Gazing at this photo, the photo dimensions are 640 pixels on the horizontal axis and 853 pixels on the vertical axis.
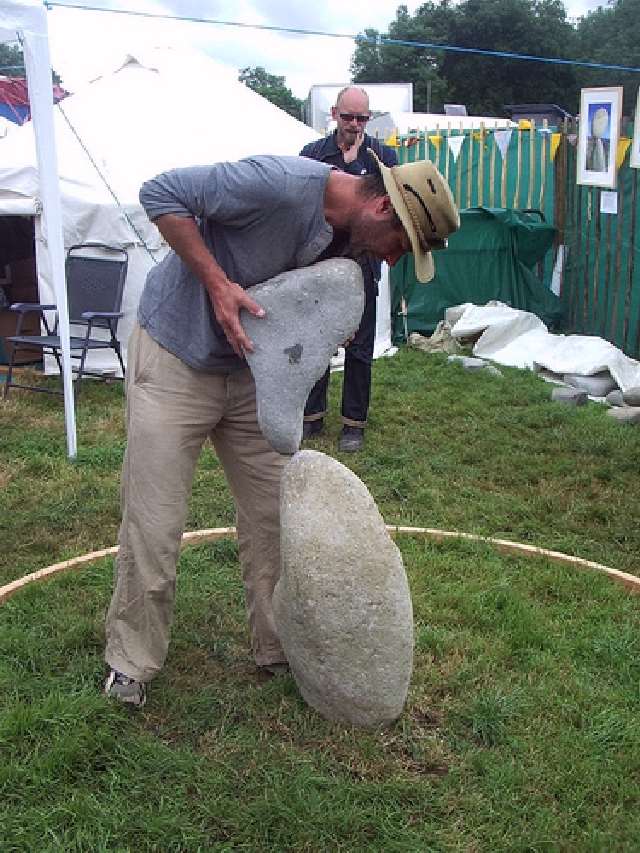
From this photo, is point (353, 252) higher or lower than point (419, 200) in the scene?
lower

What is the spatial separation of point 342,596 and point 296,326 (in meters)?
0.86

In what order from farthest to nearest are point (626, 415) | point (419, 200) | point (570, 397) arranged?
point (570, 397)
point (626, 415)
point (419, 200)

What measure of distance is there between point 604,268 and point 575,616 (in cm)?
624

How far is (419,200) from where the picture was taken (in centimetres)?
257

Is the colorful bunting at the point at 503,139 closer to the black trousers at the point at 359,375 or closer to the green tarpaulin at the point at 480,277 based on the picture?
the green tarpaulin at the point at 480,277

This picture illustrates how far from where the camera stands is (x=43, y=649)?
3.47 m

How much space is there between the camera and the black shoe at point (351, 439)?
6.27m

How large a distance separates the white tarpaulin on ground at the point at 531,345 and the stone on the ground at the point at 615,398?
10 cm

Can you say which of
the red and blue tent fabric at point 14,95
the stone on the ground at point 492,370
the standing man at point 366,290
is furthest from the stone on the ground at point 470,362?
the red and blue tent fabric at point 14,95

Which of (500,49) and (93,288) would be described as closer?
(93,288)

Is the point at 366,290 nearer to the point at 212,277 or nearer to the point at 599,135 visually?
the point at 212,277

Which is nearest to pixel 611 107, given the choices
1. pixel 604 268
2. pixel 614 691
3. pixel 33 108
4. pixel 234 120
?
pixel 604 268

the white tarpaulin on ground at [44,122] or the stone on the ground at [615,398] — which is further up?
the white tarpaulin on ground at [44,122]

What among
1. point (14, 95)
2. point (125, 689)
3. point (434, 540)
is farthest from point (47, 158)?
point (14, 95)
